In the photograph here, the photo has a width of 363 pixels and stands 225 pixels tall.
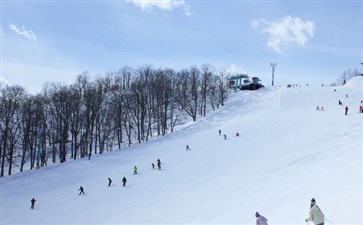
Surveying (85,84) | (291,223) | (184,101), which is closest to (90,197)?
(291,223)

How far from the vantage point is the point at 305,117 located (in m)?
45.3

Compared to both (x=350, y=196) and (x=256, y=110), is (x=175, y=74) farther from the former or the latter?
(x=350, y=196)

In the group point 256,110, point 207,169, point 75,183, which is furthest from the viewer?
point 256,110

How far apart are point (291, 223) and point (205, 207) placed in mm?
6562

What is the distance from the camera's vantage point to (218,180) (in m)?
25.6

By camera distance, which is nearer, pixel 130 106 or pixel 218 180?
pixel 218 180

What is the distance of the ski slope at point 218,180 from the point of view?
1719 cm

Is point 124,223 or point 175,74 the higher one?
point 175,74

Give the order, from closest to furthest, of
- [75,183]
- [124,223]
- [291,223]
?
[291,223] → [124,223] → [75,183]

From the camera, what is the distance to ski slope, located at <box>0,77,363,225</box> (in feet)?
56.4

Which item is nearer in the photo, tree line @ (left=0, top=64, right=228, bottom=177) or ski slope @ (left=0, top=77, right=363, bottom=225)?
ski slope @ (left=0, top=77, right=363, bottom=225)

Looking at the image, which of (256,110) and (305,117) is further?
(256,110)

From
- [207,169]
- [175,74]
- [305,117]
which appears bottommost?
[207,169]

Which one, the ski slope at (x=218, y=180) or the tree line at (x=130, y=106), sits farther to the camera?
the tree line at (x=130, y=106)
